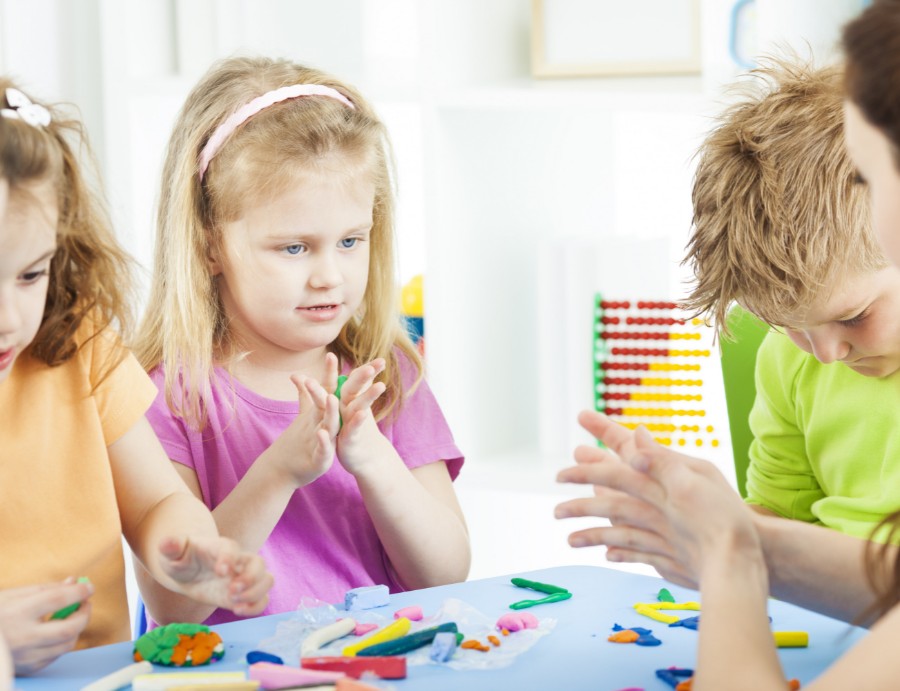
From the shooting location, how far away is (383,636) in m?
0.87

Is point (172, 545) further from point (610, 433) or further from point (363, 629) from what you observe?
point (610, 433)

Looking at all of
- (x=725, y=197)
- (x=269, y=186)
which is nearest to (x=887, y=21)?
(x=725, y=197)

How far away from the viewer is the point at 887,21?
68 centimetres

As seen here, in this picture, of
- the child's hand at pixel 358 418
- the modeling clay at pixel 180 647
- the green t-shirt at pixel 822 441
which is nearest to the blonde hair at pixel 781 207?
the green t-shirt at pixel 822 441

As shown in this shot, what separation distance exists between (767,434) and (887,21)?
2.08ft

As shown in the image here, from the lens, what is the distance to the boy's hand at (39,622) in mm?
830

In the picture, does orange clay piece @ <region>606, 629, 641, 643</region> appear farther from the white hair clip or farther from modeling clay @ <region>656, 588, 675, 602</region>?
the white hair clip

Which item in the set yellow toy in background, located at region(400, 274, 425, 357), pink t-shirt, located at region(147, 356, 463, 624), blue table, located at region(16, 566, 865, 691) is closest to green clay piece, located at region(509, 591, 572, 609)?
blue table, located at region(16, 566, 865, 691)

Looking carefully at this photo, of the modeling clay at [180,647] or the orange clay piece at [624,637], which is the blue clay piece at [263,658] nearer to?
the modeling clay at [180,647]

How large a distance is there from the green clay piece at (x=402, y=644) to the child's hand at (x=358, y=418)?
263 mm

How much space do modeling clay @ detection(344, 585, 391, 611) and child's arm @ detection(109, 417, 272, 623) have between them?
0.28ft

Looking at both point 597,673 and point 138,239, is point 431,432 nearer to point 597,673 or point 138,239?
point 597,673

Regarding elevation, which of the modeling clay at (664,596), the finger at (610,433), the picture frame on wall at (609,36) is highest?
the picture frame on wall at (609,36)

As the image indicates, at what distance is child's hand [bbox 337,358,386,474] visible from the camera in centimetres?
107
